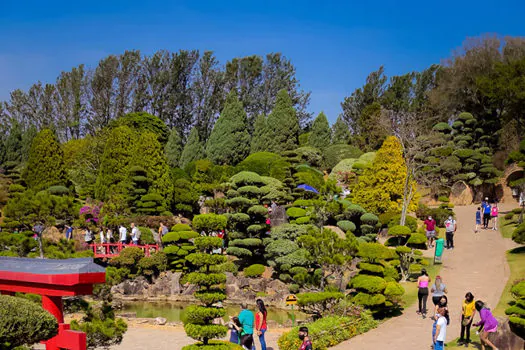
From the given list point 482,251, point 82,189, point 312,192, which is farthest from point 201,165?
point 482,251

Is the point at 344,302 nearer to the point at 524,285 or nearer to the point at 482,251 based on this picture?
the point at 524,285

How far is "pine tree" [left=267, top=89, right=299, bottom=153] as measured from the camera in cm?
4212

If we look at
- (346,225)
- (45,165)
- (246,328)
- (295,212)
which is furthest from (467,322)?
(45,165)

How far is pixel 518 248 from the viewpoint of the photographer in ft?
72.9

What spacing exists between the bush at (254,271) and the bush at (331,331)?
29.2ft

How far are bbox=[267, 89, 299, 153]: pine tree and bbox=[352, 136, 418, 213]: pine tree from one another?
14.0m

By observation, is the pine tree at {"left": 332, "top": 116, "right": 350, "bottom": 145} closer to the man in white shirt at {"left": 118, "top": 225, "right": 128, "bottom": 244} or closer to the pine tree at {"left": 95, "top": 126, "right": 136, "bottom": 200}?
the pine tree at {"left": 95, "top": 126, "right": 136, "bottom": 200}

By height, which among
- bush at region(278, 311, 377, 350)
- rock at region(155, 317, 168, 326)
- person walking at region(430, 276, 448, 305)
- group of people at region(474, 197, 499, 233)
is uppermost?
group of people at region(474, 197, 499, 233)

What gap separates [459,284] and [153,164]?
18352 millimetres

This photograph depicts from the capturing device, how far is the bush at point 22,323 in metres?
5.64

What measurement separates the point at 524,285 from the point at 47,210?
Answer: 1298 cm

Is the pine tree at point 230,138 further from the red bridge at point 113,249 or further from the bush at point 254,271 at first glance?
the bush at point 254,271

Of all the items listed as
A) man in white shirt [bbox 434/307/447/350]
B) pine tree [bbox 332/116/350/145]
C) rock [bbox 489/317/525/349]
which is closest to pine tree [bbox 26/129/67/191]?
pine tree [bbox 332/116/350/145]

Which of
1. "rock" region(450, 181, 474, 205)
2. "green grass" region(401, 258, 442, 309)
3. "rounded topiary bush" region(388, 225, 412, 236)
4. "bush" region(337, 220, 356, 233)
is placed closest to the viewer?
"green grass" region(401, 258, 442, 309)
